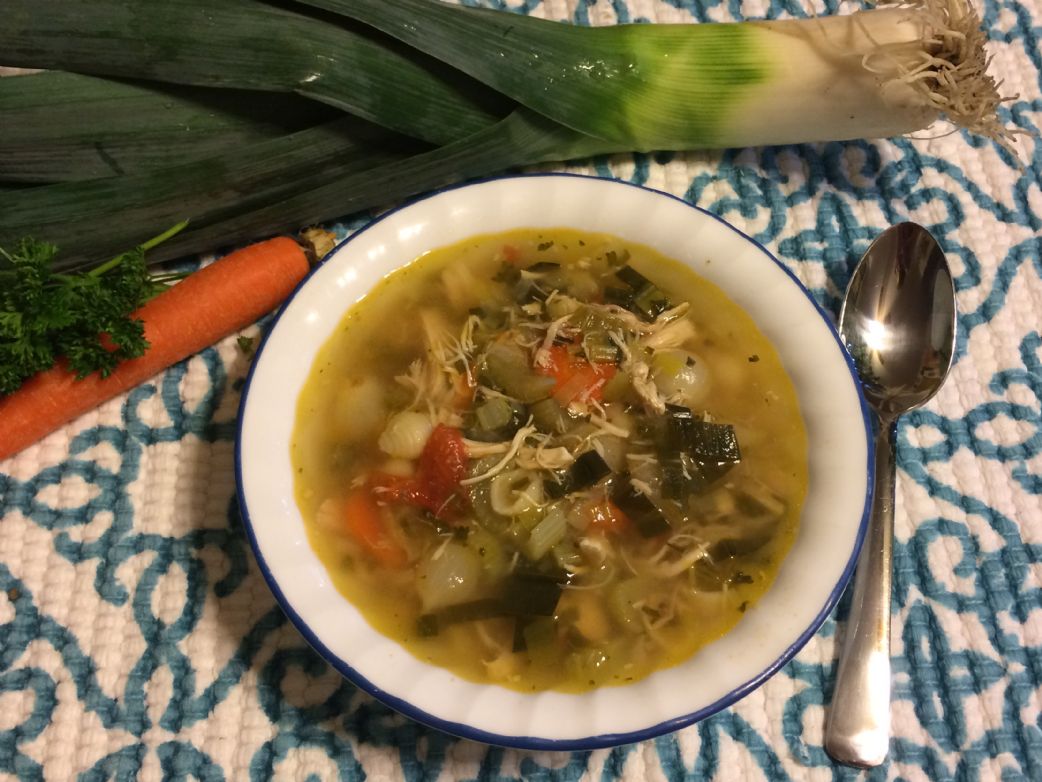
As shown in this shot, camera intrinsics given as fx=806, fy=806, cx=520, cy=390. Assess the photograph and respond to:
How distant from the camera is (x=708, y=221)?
6.21 ft

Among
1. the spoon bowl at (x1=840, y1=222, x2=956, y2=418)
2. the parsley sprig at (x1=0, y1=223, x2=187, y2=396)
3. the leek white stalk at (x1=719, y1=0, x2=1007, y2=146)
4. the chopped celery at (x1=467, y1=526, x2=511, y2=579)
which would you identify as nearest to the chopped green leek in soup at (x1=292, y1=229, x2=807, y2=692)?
the chopped celery at (x1=467, y1=526, x2=511, y2=579)

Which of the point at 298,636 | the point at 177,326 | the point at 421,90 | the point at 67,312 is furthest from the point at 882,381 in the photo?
the point at 67,312

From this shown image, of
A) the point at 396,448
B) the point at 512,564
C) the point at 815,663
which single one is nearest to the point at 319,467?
the point at 396,448

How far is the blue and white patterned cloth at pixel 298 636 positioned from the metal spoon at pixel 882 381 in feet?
0.22

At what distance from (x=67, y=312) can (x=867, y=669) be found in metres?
1.91

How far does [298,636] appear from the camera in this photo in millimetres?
1774

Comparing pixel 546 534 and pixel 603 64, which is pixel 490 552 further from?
pixel 603 64

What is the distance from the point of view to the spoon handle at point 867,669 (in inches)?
65.3

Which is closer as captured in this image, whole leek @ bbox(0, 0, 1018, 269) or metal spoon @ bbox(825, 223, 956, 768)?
metal spoon @ bbox(825, 223, 956, 768)

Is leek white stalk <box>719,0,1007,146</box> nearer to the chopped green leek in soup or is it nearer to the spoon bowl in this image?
the spoon bowl

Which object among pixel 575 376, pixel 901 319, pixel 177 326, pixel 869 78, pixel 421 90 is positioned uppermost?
pixel 869 78

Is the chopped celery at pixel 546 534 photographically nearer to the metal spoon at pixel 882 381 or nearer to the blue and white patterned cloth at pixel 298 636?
the blue and white patterned cloth at pixel 298 636

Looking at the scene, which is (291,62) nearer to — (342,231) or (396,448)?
(342,231)

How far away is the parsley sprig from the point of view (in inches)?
70.9
